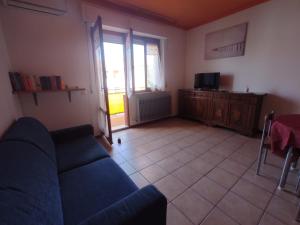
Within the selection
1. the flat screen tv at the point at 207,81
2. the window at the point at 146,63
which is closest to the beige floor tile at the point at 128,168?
the window at the point at 146,63

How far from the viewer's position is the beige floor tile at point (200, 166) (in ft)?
6.74

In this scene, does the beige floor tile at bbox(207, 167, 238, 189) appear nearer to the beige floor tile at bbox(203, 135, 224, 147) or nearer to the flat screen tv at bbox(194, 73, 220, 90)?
the beige floor tile at bbox(203, 135, 224, 147)

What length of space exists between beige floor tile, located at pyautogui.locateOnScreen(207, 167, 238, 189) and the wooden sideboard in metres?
1.56

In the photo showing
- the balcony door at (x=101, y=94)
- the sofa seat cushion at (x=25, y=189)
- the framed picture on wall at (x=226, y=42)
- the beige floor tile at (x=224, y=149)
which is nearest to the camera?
the sofa seat cushion at (x=25, y=189)

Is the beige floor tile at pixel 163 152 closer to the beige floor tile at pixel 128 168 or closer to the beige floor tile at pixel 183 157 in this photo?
the beige floor tile at pixel 183 157

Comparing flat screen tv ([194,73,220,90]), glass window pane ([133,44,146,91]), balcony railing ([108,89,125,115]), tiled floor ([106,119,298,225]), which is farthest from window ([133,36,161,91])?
tiled floor ([106,119,298,225])

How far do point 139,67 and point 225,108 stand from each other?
2342mm

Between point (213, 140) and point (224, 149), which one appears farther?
point (213, 140)

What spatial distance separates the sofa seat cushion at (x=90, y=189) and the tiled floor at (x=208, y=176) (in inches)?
23.9

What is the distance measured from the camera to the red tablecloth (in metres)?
1.43

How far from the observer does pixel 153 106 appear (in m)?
4.02

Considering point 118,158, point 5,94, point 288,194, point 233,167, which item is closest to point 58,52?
point 5,94

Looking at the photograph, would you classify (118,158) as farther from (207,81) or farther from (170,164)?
(207,81)

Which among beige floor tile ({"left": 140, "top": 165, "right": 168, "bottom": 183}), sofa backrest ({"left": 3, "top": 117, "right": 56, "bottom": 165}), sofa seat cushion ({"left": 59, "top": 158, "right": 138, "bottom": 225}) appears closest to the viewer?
sofa seat cushion ({"left": 59, "top": 158, "right": 138, "bottom": 225})
